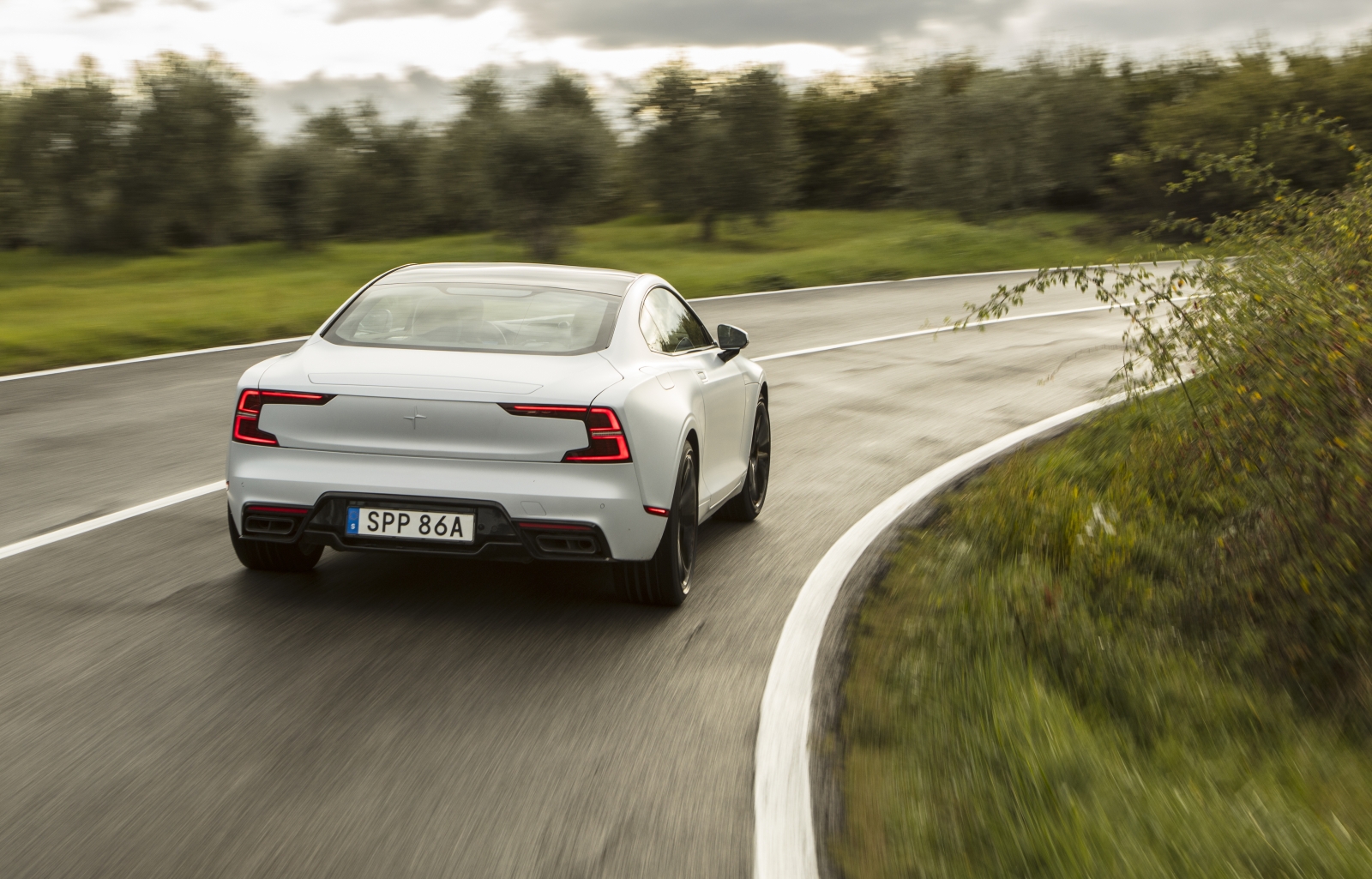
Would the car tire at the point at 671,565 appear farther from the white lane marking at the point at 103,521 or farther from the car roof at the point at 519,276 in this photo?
the white lane marking at the point at 103,521

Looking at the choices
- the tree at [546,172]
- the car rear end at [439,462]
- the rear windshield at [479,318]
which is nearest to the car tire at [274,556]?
the car rear end at [439,462]

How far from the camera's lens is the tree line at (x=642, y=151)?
108 feet

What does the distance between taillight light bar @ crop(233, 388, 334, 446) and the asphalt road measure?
30.4 inches

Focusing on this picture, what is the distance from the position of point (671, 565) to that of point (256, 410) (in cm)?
192

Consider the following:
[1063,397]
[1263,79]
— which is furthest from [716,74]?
[1063,397]

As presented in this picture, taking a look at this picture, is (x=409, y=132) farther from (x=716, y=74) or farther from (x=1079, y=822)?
(x=1079, y=822)

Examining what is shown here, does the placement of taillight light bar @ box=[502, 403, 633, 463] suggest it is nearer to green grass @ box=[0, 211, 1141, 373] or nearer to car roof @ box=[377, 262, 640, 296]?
car roof @ box=[377, 262, 640, 296]

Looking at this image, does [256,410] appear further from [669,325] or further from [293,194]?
[293,194]

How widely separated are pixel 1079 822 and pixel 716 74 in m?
40.2

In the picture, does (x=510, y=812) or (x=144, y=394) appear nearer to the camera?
(x=510, y=812)

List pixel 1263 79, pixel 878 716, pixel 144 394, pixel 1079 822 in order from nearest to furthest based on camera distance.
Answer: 1. pixel 1079 822
2. pixel 878 716
3. pixel 144 394
4. pixel 1263 79

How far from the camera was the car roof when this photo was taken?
6531mm

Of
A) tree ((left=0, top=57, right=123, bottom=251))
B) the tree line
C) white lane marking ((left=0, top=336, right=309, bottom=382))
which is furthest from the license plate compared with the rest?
tree ((left=0, top=57, right=123, bottom=251))

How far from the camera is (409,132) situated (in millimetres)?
43781
